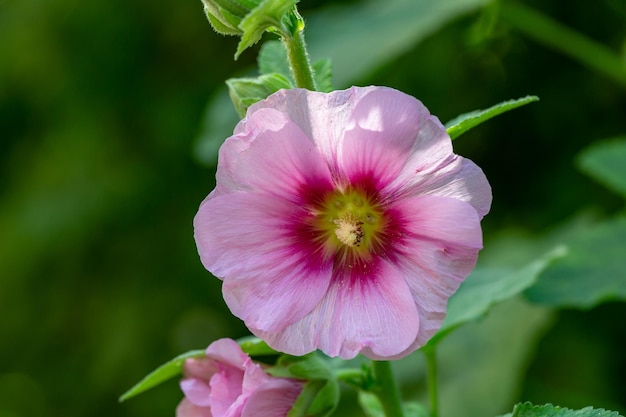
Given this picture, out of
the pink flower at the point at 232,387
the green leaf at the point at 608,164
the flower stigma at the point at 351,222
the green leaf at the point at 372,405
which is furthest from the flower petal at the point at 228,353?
the green leaf at the point at 608,164

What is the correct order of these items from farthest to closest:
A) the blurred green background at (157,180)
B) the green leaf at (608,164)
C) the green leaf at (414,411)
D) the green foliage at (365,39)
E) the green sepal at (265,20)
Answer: the blurred green background at (157,180), the green foliage at (365,39), the green leaf at (608,164), the green leaf at (414,411), the green sepal at (265,20)

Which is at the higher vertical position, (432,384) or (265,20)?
(265,20)

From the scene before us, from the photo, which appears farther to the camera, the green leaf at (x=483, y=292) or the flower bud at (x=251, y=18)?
the green leaf at (x=483, y=292)

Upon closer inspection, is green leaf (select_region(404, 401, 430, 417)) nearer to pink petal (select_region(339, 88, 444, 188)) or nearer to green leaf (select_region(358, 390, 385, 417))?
green leaf (select_region(358, 390, 385, 417))

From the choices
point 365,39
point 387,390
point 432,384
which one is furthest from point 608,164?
point 387,390

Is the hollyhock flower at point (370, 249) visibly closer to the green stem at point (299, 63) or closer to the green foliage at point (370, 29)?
the green stem at point (299, 63)

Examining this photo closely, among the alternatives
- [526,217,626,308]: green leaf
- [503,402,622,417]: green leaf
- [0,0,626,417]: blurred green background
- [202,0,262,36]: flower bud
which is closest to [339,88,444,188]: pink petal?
[202,0,262,36]: flower bud

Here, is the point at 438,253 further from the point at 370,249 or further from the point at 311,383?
the point at 311,383
